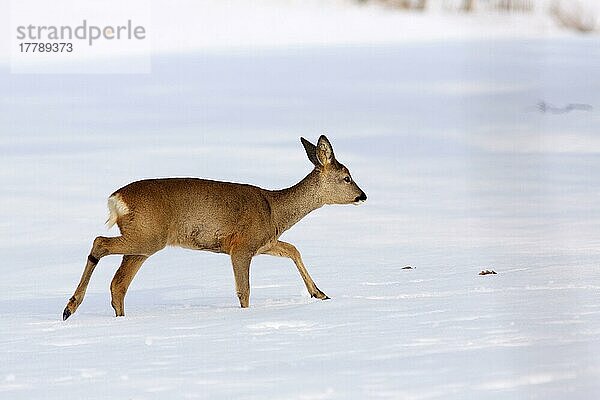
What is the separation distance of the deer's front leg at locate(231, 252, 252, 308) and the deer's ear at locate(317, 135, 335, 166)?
0.84 m

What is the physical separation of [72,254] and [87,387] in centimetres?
631

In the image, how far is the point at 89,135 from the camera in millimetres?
18484

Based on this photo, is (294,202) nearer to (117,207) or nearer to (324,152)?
(324,152)

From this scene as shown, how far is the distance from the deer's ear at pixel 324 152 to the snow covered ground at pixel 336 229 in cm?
75

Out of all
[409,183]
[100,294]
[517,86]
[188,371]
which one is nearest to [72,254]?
[100,294]

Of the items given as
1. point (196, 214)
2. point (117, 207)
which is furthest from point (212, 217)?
point (117, 207)

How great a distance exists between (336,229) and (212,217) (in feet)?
14.8

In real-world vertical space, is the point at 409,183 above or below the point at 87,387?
below

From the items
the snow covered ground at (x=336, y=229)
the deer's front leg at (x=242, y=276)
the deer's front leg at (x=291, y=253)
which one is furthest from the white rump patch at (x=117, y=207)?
the deer's front leg at (x=291, y=253)

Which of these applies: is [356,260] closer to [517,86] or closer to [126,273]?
[126,273]

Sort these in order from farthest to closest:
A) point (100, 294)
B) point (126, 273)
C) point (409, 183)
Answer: point (409, 183), point (100, 294), point (126, 273)

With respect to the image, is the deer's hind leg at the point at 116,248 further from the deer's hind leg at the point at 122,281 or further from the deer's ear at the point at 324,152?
the deer's ear at the point at 324,152

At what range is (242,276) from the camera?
799 centimetres

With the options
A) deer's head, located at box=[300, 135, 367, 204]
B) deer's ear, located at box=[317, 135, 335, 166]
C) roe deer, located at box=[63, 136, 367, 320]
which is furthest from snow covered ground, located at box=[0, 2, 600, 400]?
deer's ear, located at box=[317, 135, 335, 166]
